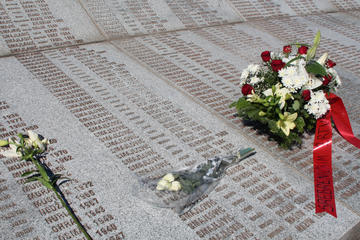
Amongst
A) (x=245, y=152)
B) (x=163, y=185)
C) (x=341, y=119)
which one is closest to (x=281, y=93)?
(x=245, y=152)

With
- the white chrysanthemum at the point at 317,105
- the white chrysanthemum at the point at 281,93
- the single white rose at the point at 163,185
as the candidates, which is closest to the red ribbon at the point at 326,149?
the white chrysanthemum at the point at 317,105

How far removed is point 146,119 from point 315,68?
207 cm

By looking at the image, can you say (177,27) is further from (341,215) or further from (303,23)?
(341,215)

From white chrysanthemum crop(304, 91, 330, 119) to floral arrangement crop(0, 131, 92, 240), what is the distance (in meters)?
2.70

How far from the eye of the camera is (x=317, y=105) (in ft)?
13.6

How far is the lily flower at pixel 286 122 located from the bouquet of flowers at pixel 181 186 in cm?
78

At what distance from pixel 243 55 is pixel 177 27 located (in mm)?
1575

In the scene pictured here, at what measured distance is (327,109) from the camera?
4.30 m

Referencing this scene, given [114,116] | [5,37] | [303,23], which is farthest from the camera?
[303,23]

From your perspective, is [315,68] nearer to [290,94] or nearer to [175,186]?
[290,94]

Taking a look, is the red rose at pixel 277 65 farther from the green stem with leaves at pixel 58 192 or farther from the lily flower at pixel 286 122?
the green stem with leaves at pixel 58 192

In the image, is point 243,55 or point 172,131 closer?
point 172,131

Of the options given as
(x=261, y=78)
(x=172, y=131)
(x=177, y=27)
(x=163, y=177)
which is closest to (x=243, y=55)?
(x=177, y=27)

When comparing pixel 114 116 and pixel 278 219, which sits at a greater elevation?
pixel 114 116
